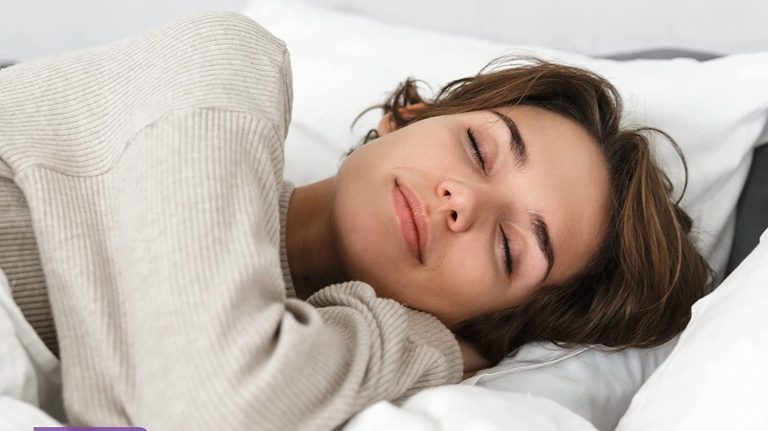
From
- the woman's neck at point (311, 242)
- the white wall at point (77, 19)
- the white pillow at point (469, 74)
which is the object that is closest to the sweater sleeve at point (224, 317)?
the woman's neck at point (311, 242)

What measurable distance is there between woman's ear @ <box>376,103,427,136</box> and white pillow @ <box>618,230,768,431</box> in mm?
550

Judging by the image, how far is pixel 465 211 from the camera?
3.53ft

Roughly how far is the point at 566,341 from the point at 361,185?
0.38m

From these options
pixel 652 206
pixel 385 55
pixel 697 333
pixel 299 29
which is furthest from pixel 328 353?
pixel 299 29

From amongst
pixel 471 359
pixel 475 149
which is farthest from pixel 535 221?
pixel 471 359

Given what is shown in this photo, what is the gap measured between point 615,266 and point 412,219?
342mm

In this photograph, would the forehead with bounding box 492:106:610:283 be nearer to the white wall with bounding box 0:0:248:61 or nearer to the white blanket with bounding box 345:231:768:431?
the white blanket with bounding box 345:231:768:431

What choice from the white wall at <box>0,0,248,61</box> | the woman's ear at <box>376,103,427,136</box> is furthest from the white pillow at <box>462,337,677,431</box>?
the white wall at <box>0,0,248,61</box>

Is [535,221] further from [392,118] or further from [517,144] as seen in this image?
[392,118]

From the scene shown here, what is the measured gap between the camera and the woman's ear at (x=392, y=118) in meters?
1.36

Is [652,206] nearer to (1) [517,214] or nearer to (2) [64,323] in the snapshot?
(1) [517,214]

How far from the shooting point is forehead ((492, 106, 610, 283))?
44.7 inches

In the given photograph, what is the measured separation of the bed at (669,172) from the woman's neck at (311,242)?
0.25 m

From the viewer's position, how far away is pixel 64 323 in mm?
928
